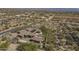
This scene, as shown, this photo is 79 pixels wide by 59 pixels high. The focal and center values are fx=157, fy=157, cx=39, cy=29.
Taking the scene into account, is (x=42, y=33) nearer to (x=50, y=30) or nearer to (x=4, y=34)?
(x=50, y=30)

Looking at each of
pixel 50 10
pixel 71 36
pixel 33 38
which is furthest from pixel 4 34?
pixel 71 36

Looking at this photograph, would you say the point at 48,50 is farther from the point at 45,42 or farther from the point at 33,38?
the point at 33,38

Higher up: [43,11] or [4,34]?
[43,11]

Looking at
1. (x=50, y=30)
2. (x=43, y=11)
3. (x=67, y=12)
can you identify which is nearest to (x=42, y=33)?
(x=50, y=30)

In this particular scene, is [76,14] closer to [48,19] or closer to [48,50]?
[48,19]
